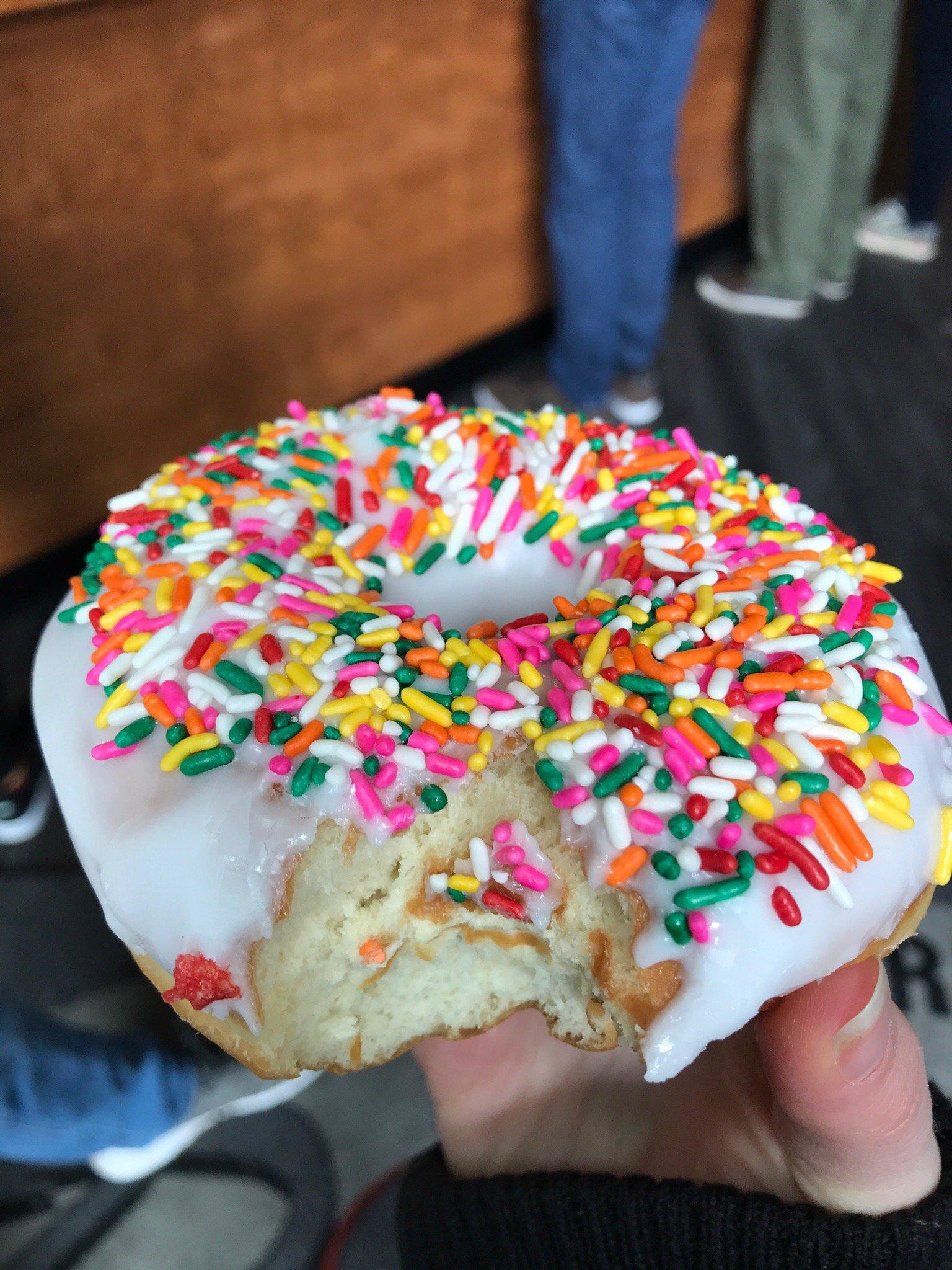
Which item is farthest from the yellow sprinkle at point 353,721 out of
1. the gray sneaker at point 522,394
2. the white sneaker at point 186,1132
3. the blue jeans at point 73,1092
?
the gray sneaker at point 522,394

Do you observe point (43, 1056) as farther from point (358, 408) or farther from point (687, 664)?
point (687, 664)

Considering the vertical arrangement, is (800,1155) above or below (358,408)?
below

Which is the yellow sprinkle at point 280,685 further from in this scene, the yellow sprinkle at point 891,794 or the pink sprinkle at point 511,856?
the yellow sprinkle at point 891,794

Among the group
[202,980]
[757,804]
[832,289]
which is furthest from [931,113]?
[202,980]

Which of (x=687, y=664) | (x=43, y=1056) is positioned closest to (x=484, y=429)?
(x=687, y=664)

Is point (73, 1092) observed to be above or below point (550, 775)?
below

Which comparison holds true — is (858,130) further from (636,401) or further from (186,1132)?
(186,1132)

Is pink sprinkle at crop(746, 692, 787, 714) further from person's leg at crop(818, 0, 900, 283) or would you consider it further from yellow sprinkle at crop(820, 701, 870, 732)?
person's leg at crop(818, 0, 900, 283)
